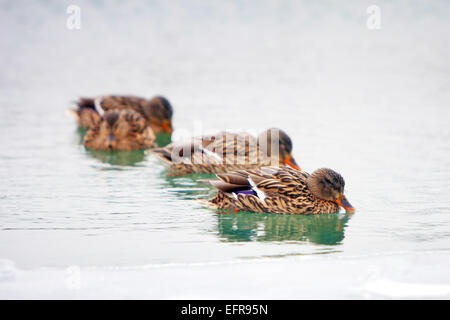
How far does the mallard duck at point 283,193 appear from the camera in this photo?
6547mm

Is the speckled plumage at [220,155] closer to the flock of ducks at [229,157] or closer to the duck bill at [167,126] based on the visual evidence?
the flock of ducks at [229,157]

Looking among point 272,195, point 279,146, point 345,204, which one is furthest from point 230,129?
point 345,204

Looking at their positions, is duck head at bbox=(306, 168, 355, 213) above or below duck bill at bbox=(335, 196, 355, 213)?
above

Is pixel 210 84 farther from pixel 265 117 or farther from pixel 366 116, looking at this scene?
pixel 366 116

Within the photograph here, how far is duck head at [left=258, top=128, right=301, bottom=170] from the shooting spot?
807 centimetres

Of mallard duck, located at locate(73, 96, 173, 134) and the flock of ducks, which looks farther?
mallard duck, located at locate(73, 96, 173, 134)

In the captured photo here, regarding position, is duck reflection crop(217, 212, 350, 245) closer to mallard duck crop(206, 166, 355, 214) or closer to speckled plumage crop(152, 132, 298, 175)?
mallard duck crop(206, 166, 355, 214)

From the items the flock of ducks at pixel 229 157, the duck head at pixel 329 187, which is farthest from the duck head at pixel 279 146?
the duck head at pixel 329 187

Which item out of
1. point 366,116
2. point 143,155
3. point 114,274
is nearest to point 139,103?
point 143,155

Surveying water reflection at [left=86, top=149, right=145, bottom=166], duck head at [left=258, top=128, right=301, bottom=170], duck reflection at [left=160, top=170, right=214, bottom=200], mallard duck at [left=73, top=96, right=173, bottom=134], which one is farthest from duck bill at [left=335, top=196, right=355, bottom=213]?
mallard duck at [left=73, top=96, right=173, bottom=134]

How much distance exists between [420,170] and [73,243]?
13.3ft

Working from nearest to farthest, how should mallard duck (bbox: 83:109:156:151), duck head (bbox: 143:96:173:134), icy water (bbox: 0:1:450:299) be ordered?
icy water (bbox: 0:1:450:299), mallard duck (bbox: 83:109:156:151), duck head (bbox: 143:96:173:134)

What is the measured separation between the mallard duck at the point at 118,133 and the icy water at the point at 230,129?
0.31 metres

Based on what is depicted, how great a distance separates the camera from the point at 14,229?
234 inches
